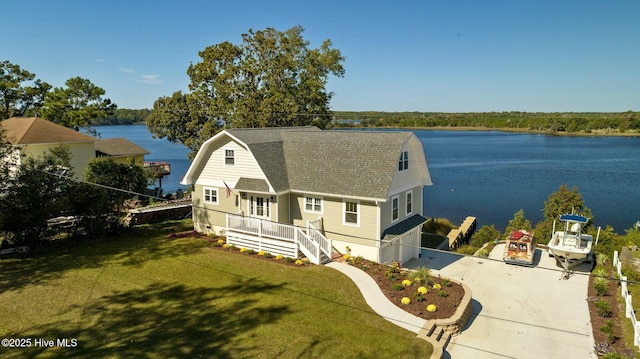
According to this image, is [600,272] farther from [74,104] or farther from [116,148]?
[74,104]

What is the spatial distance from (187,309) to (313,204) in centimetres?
Result: 786

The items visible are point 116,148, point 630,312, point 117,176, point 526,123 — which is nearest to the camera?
point 630,312

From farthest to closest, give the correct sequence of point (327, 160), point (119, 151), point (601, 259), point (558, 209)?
point (119, 151) < point (558, 209) < point (601, 259) < point (327, 160)

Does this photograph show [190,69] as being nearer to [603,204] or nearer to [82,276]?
[82,276]

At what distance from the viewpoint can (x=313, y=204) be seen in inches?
763

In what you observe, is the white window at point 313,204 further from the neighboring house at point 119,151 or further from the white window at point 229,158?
the neighboring house at point 119,151

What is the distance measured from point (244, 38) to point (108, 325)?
2734 centimetres

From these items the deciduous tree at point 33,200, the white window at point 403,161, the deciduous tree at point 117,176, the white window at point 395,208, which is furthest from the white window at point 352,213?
the deciduous tree at point 33,200

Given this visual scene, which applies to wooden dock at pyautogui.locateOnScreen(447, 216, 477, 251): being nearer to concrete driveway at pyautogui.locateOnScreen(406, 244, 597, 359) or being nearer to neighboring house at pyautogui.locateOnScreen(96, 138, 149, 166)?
concrete driveway at pyautogui.locateOnScreen(406, 244, 597, 359)

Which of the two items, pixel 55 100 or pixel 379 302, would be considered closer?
pixel 379 302

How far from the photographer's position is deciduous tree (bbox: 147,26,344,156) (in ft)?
110

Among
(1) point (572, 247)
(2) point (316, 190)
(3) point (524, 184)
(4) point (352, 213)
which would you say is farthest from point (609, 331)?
(3) point (524, 184)

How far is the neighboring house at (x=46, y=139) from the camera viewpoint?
1195 inches

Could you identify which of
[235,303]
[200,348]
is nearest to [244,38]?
[235,303]
